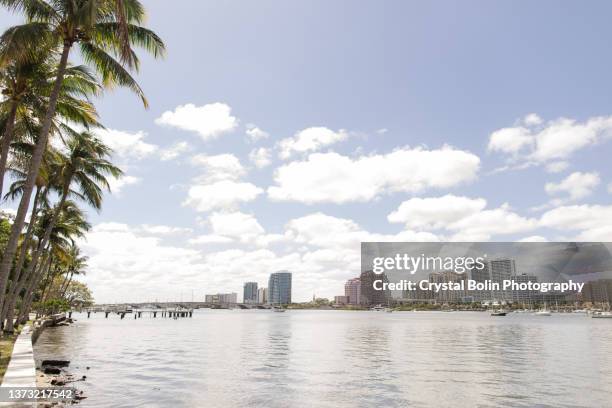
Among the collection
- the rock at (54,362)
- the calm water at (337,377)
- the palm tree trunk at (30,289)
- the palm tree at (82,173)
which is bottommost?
the calm water at (337,377)

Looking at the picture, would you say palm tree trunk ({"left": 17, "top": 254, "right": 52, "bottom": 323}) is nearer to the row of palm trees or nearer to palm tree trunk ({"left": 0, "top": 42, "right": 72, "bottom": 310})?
the row of palm trees

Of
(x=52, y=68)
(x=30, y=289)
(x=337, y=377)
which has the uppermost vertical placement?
(x=52, y=68)

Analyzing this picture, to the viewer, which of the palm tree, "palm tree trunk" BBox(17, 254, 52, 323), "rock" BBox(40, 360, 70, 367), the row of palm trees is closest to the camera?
the row of palm trees

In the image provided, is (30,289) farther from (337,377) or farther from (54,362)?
(337,377)

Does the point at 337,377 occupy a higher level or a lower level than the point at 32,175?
lower

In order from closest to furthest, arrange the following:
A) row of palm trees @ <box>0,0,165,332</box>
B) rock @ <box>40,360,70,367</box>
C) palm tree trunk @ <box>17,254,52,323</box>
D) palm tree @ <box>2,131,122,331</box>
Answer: row of palm trees @ <box>0,0,165,332</box> → rock @ <box>40,360,70,367</box> → palm tree @ <box>2,131,122,331</box> → palm tree trunk @ <box>17,254,52,323</box>

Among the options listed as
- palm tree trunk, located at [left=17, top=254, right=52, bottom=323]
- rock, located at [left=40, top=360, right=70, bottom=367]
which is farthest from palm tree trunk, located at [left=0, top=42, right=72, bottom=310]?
palm tree trunk, located at [left=17, top=254, right=52, bottom=323]

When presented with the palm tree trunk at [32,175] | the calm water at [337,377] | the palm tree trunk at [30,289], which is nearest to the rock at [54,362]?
the calm water at [337,377]

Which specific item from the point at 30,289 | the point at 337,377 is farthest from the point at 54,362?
the point at 30,289

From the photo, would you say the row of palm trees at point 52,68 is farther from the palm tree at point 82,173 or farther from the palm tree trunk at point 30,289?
the palm tree trunk at point 30,289

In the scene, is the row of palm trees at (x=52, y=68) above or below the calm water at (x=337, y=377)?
above

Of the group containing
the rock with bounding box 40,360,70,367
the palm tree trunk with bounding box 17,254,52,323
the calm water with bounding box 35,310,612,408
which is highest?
the palm tree trunk with bounding box 17,254,52,323

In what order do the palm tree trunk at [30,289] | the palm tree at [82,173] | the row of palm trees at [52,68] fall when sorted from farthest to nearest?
the palm tree trunk at [30,289] → the palm tree at [82,173] → the row of palm trees at [52,68]

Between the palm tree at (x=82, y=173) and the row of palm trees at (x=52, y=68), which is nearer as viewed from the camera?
the row of palm trees at (x=52, y=68)
